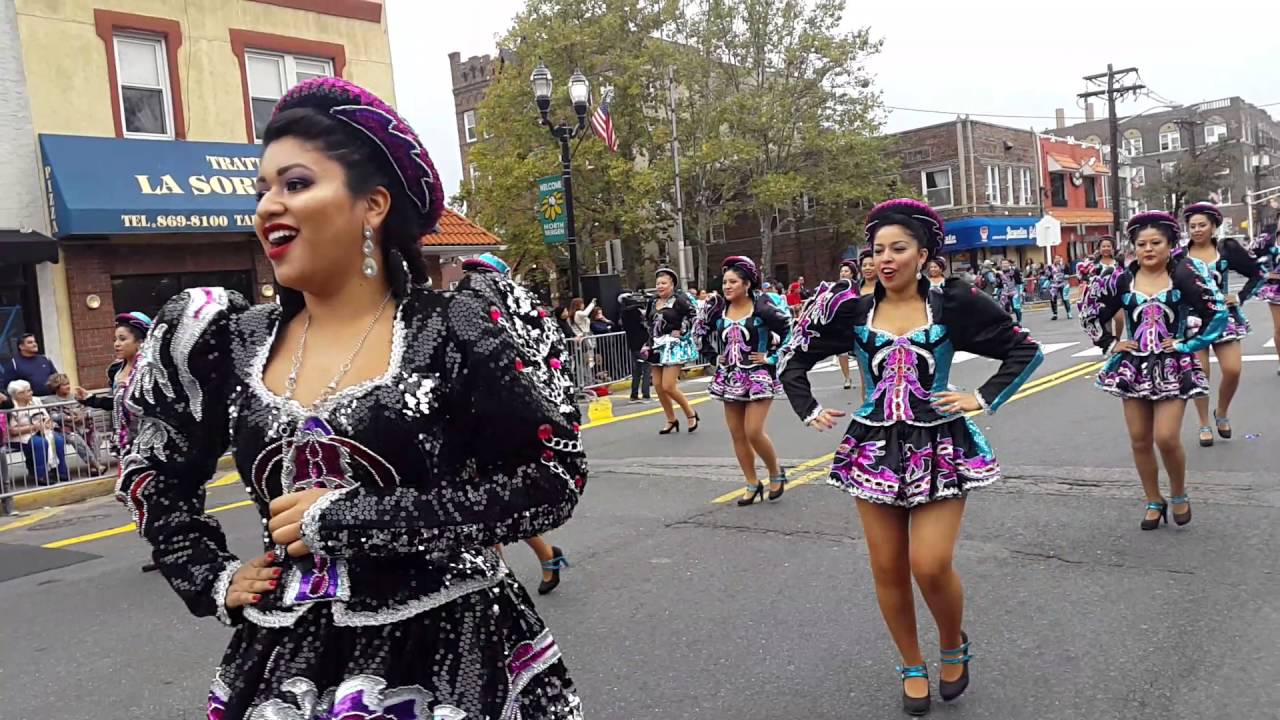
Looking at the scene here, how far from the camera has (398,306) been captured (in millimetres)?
2094

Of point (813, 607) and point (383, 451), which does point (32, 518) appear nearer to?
point (813, 607)

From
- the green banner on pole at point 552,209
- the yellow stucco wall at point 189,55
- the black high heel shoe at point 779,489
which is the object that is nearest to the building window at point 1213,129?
the green banner on pole at point 552,209

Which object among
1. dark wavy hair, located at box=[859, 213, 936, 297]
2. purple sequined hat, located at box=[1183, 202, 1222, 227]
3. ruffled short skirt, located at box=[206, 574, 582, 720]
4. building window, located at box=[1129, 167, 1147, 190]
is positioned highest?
building window, located at box=[1129, 167, 1147, 190]

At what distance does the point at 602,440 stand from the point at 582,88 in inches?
294

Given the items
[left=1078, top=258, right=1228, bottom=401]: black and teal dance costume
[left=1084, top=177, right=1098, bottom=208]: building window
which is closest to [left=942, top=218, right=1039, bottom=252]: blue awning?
[left=1084, top=177, right=1098, bottom=208]: building window

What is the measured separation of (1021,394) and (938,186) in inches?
1326

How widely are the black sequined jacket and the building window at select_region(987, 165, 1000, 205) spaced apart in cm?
4522

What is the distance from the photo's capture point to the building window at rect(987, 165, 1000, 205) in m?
44.1

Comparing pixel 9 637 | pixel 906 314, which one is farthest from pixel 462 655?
pixel 9 637

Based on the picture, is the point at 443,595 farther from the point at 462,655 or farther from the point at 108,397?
the point at 108,397

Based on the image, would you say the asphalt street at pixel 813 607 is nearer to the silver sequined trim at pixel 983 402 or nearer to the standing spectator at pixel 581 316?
the silver sequined trim at pixel 983 402

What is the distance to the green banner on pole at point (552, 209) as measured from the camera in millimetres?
17609

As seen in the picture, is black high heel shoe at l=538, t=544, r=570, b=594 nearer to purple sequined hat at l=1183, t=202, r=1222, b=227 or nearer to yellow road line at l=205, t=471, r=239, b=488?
yellow road line at l=205, t=471, r=239, b=488

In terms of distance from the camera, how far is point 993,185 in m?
44.5
